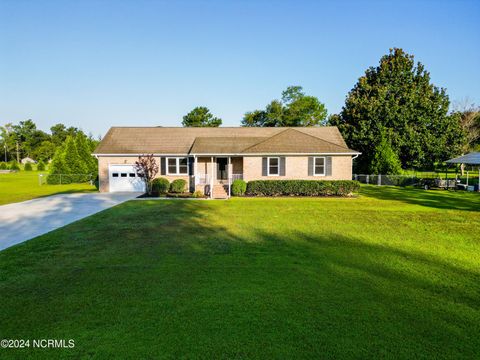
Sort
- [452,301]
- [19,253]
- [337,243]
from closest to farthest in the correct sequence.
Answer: [452,301], [19,253], [337,243]

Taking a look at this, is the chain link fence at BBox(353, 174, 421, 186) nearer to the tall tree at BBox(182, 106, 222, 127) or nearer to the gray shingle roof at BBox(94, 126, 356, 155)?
the gray shingle roof at BBox(94, 126, 356, 155)

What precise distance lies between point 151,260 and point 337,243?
5062 millimetres

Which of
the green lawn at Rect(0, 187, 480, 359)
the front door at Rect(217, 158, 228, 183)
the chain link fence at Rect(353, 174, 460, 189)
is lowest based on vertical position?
the green lawn at Rect(0, 187, 480, 359)

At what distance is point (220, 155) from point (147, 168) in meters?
5.33

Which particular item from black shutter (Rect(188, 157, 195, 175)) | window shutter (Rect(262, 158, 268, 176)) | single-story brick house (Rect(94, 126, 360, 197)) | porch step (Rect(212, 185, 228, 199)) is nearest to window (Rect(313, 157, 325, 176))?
single-story brick house (Rect(94, 126, 360, 197))

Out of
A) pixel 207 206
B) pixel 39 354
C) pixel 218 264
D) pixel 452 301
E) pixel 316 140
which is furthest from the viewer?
pixel 316 140

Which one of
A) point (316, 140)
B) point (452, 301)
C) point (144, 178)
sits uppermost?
point (316, 140)

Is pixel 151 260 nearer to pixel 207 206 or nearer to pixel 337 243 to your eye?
pixel 337 243

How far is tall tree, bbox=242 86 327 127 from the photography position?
5734cm

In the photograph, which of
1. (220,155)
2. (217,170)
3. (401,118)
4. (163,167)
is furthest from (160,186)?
(401,118)

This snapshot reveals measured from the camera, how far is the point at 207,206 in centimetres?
1730

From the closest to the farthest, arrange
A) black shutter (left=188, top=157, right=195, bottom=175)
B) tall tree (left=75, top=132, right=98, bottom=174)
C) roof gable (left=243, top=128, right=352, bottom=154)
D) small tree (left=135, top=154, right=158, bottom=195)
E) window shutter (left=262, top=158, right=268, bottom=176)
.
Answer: roof gable (left=243, top=128, right=352, bottom=154) → window shutter (left=262, top=158, right=268, bottom=176) → small tree (left=135, top=154, right=158, bottom=195) → black shutter (left=188, top=157, right=195, bottom=175) → tall tree (left=75, top=132, right=98, bottom=174)

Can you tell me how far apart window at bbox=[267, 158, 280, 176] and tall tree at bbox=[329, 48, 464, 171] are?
15867 mm

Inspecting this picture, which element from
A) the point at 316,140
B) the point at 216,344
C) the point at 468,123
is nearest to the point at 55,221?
the point at 216,344
